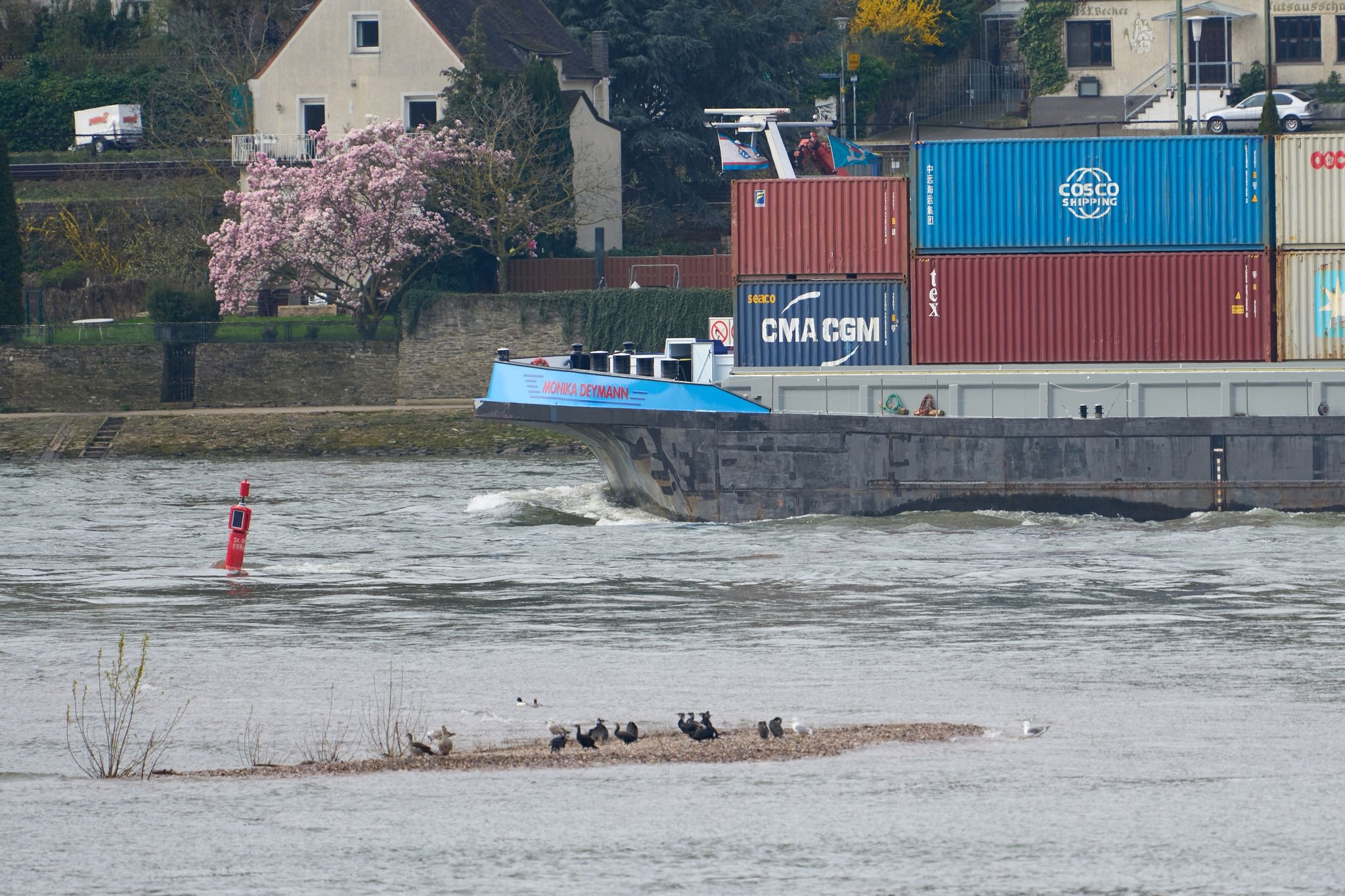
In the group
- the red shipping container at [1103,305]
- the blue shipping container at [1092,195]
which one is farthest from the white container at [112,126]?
the red shipping container at [1103,305]

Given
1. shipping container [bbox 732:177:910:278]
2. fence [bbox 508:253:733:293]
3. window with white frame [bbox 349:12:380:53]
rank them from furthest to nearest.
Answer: window with white frame [bbox 349:12:380:53] → fence [bbox 508:253:733:293] → shipping container [bbox 732:177:910:278]

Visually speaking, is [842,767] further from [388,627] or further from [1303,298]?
[1303,298]

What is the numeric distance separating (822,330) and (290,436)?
913 inches

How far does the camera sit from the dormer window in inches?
2621

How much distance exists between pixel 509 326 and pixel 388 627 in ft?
114

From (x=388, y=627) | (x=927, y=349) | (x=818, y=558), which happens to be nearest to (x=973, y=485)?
(x=927, y=349)

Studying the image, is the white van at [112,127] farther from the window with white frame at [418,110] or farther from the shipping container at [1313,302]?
the shipping container at [1313,302]

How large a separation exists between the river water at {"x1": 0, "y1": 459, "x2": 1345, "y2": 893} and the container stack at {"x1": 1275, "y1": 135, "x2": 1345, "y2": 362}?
3297mm

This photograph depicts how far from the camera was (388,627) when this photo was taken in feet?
83.4

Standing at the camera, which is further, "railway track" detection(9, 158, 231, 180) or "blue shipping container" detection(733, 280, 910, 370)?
"railway track" detection(9, 158, 231, 180)

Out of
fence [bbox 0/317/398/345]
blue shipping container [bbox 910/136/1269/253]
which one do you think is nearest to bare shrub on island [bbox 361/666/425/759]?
blue shipping container [bbox 910/136/1269/253]

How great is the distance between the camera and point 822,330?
35156 millimetres

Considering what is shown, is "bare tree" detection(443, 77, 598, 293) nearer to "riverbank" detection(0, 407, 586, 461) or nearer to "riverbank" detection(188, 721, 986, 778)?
"riverbank" detection(0, 407, 586, 461)

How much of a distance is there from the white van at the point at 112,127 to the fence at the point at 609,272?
21.3 meters
